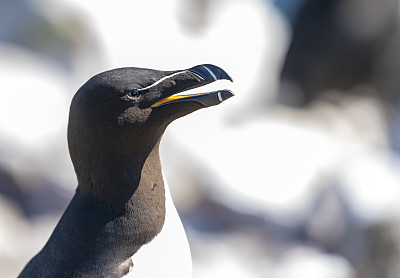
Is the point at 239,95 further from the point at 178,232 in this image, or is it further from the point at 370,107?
the point at 178,232

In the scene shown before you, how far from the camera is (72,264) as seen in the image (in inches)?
82.0

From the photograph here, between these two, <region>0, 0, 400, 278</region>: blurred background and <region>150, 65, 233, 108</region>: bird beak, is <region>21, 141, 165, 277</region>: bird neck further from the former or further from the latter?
<region>0, 0, 400, 278</region>: blurred background

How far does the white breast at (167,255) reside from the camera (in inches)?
83.2

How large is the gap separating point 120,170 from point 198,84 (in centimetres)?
33

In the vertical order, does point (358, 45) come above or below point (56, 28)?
below

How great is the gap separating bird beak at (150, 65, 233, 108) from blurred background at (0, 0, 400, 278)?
286 centimetres

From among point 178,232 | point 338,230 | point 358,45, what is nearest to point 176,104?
point 178,232

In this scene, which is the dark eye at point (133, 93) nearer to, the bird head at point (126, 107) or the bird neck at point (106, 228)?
the bird head at point (126, 107)

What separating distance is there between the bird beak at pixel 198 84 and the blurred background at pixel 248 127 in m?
2.86

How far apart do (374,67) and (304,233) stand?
3663mm

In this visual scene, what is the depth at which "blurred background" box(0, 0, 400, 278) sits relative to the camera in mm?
5465

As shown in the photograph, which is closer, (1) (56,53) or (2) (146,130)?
(2) (146,130)

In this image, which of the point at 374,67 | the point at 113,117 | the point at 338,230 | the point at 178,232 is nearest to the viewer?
the point at 113,117

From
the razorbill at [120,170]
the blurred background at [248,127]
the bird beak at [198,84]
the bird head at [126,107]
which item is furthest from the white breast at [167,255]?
the blurred background at [248,127]
